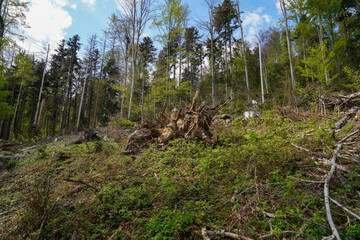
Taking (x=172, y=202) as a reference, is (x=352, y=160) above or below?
above

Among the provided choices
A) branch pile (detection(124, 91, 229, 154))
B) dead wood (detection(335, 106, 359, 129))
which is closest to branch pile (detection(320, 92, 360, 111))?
dead wood (detection(335, 106, 359, 129))

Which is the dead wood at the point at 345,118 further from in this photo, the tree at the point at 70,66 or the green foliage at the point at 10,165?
the tree at the point at 70,66

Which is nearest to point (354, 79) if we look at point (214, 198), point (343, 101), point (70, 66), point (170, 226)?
point (343, 101)

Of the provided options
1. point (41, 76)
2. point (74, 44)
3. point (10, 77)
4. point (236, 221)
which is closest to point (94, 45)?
point (74, 44)

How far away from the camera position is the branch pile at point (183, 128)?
232 inches

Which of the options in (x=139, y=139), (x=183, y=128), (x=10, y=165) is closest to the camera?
(x=183, y=128)

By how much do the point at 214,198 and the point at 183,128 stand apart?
343cm

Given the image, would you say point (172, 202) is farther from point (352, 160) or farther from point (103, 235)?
point (352, 160)

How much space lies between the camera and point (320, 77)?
1259cm

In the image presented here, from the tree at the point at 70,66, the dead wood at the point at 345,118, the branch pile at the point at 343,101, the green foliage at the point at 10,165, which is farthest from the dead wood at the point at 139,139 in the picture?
the tree at the point at 70,66

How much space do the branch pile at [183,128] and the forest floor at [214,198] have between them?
4.04ft

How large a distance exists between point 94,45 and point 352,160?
27.5 m

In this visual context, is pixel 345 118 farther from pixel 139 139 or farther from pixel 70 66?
pixel 70 66

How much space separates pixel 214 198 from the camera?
2943 mm
